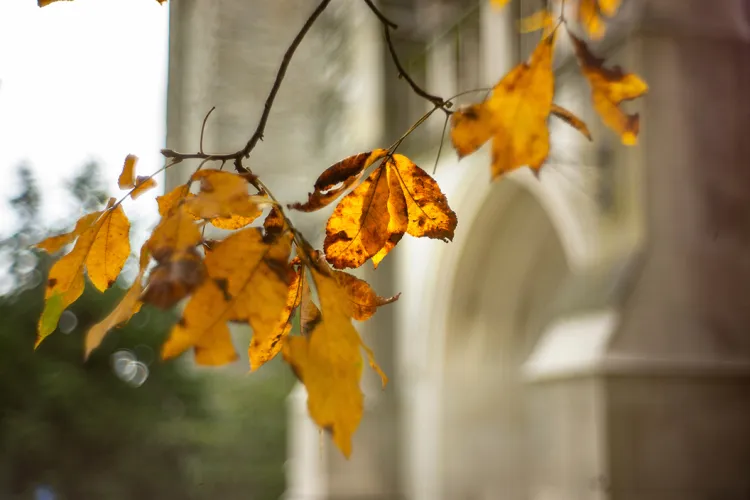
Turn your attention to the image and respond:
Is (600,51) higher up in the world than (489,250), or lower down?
higher up

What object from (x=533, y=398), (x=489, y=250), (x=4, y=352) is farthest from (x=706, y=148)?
(x=4, y=352)

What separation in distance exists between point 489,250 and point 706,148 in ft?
4.86

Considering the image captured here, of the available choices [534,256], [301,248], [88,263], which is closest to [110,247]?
[88,263]

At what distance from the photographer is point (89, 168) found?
15.4 feet

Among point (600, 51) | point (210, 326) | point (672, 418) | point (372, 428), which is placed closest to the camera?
point (210, 326)

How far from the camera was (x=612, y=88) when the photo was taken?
53 centimetres

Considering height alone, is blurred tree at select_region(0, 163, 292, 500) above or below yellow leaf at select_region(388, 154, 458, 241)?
above

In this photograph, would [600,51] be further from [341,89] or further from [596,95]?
[596,95]

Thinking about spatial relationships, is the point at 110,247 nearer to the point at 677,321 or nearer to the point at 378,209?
the point at 378,209

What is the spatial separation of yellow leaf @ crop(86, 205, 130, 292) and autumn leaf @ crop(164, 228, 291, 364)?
0.12 metres

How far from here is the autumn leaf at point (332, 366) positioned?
1.04 feet

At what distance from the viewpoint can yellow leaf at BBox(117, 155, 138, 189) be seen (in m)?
0.43

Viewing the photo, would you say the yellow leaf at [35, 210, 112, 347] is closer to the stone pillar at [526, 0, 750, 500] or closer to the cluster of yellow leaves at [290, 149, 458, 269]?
the cluster of yellow leaves at [290, 149, 458, 269]

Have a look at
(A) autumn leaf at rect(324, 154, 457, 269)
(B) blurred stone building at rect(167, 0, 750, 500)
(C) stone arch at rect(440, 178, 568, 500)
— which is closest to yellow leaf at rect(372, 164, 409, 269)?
(A) autumn leaf at rect(324, 154, 457, 269)
